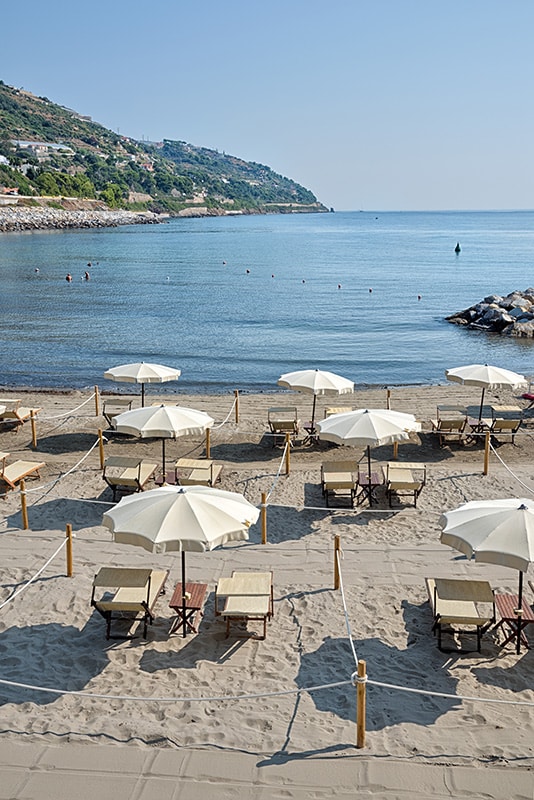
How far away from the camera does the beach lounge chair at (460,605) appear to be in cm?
880

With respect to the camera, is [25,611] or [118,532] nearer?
[118,532]

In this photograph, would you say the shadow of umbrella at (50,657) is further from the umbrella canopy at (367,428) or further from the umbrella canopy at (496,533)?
the umbrella canopy at (367,428)

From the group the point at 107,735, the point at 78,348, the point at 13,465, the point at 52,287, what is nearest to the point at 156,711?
the point at 107,735

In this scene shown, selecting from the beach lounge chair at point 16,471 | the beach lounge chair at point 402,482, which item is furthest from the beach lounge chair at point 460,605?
the beach lounge chair at point 16,471

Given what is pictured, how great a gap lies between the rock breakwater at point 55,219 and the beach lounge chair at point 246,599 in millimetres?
130410

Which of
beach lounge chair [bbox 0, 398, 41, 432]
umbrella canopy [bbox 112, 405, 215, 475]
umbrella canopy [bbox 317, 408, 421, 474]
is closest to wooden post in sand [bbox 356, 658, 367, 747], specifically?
umbrella canopy [bbox 317, 408, 421, 474]

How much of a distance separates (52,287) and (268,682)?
53652 millimetres

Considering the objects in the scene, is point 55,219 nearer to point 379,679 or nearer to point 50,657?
point 50,657

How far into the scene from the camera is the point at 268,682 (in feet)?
26.9

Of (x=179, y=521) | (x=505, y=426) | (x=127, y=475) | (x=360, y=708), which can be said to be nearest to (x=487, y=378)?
(x=505, y=426)

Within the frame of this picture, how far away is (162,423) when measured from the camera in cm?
1321

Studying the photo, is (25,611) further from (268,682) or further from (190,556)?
(268,682)

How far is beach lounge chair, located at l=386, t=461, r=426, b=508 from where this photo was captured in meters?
13.2

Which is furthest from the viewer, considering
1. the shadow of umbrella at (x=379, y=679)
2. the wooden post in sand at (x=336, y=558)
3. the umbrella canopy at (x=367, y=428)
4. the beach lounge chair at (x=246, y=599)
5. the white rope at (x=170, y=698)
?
the umbrella canopy at (x=367, y=428)
